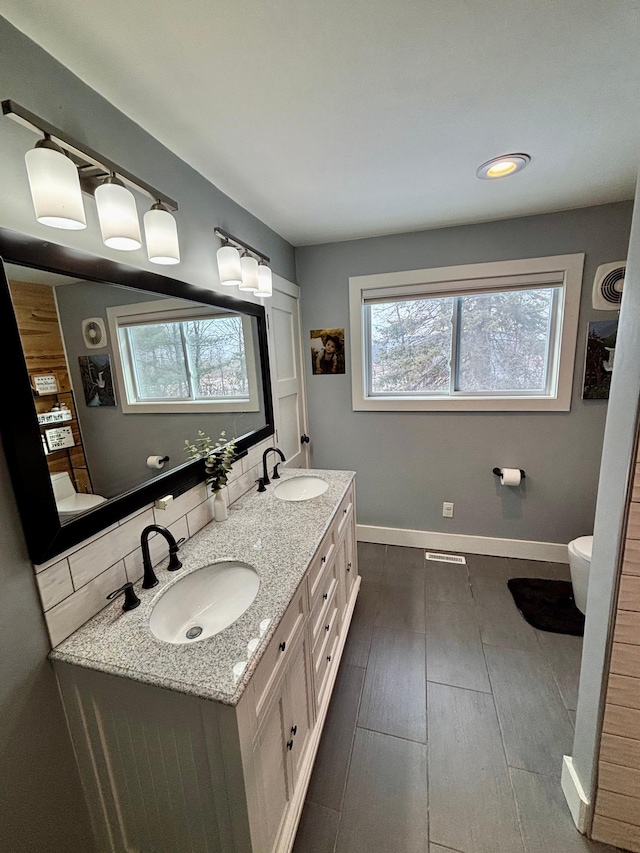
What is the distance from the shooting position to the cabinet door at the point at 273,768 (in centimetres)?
86

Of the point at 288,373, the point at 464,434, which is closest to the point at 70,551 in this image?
the point at 288,373

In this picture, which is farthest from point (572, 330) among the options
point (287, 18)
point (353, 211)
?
point (287, 18)

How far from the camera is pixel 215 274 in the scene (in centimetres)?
159

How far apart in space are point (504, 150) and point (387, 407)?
1.59 metres

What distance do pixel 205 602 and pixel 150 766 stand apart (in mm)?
406

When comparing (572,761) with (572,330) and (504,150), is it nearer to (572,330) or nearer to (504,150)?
(572,330)

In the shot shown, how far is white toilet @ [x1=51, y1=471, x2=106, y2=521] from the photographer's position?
88 cm

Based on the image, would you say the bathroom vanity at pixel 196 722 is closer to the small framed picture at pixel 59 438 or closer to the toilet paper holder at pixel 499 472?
the small framed picture at pixel 59 438

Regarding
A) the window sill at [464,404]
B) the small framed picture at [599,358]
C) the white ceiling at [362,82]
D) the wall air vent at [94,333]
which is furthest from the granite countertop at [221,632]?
the small framed picture at [599,358]

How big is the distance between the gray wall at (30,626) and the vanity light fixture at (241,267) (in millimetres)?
521

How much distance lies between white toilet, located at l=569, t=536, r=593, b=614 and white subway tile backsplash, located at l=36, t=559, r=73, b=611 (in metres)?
2.39

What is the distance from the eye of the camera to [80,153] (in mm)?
896

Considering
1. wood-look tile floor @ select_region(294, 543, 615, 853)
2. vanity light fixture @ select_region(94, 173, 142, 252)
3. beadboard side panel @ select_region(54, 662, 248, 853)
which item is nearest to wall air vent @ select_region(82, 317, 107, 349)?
vanity light fixture @ select_region(94, 173, 142, 252)

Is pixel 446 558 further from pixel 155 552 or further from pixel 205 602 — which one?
pixel 155 552
